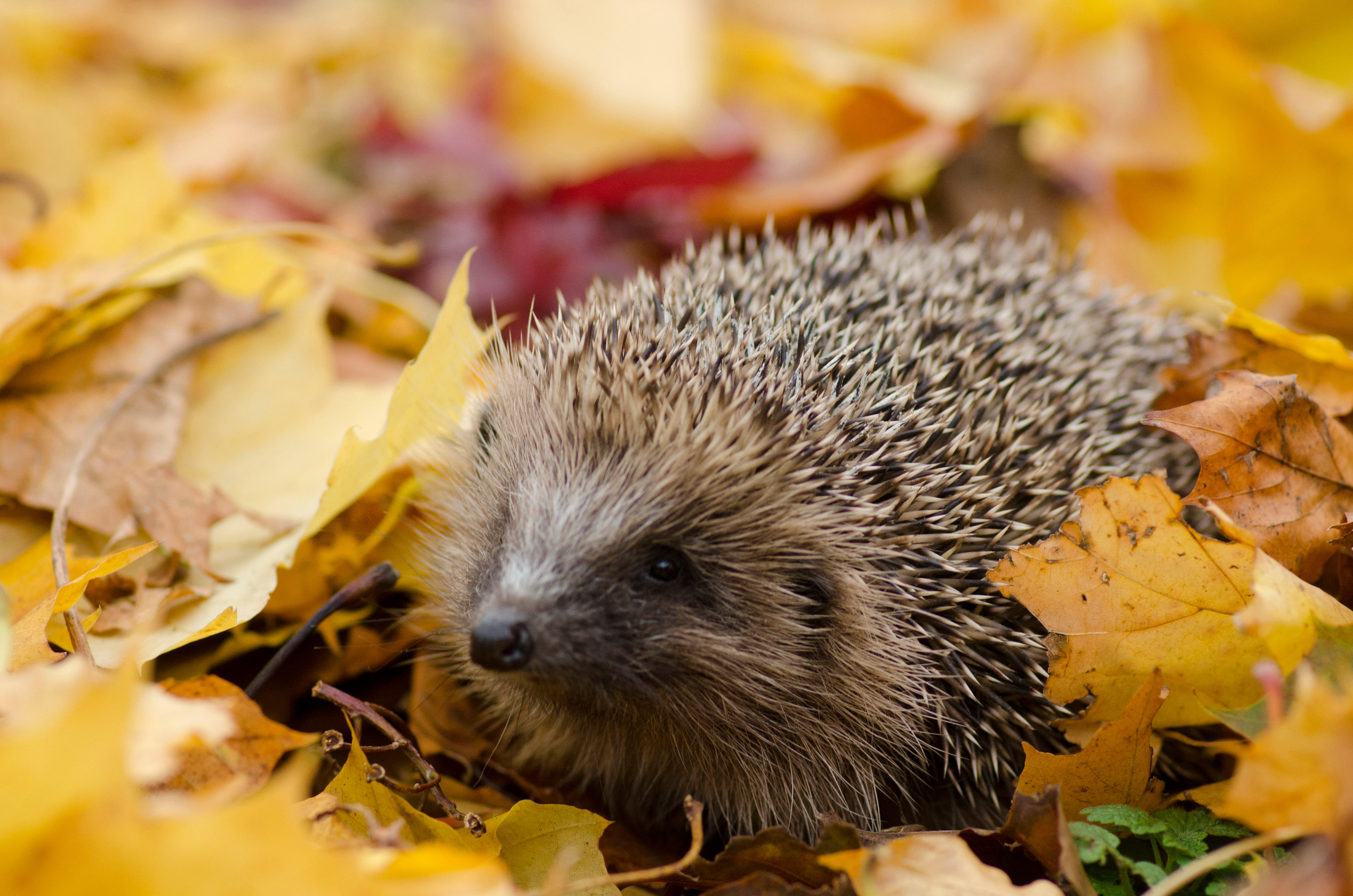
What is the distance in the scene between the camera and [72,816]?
1.11 m

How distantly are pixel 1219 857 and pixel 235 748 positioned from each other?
4.53 ft

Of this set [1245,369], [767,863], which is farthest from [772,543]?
[1245,369]

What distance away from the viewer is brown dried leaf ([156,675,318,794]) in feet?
5.43

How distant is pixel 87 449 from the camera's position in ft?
6.86

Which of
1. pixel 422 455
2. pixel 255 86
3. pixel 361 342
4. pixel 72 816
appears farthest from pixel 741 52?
pixel 72 816

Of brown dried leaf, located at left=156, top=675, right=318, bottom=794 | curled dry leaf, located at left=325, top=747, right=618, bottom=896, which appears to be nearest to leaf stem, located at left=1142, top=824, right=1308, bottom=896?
curled dry leaf, located at left=325, top=747, right=618, bottom=896

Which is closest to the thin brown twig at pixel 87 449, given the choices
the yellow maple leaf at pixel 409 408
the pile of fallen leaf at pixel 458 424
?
the pile of fallen leaf at pixel 458 424

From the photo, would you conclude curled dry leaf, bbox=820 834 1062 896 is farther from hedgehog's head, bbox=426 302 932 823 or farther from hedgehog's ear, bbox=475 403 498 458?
hedgehog's ear, bbox=475 403 498 458

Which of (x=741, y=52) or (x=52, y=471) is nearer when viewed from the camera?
(x=52, y=471)

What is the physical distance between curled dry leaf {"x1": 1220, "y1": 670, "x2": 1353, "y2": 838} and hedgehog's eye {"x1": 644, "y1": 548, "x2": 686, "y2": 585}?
893mm

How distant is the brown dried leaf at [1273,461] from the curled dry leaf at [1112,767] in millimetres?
334

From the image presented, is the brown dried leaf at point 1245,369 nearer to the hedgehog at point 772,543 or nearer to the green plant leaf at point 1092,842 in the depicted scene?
the hedgehog at point 772,543

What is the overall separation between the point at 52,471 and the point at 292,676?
1.99 feet

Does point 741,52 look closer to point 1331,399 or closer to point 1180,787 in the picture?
point 1331,399
